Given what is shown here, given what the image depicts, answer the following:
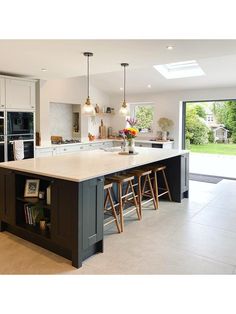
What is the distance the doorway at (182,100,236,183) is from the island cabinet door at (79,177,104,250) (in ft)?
14.7

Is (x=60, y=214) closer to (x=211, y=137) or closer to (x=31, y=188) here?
(x=31, y=188)

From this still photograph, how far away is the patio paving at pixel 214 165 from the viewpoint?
24.0 feet

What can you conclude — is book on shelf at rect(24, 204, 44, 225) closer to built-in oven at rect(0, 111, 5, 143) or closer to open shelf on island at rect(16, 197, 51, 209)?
open shelf on island at rect(16, 197, 51, 209)

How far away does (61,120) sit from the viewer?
7.41 m

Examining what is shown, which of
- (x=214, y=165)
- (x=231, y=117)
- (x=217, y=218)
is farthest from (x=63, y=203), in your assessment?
(x=214, y=165)

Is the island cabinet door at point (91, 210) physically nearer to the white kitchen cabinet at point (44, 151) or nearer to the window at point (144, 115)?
the white kitchen cabinet at point (44, 151)

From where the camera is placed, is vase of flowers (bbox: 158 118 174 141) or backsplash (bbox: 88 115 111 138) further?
backsplash (bbox: 88 115 111 138)

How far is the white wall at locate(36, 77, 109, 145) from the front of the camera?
633 centimetres

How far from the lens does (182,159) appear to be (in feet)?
16.2


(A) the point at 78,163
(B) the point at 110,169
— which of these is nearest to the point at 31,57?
(A) the point at 78,163

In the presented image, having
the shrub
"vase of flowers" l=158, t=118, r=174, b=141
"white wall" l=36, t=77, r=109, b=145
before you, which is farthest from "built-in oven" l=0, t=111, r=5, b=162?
the shrub

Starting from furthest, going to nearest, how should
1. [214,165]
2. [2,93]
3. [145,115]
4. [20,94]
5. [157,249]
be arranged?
[145,115]
[214,165]
[20,94]
[2,93]
[157,249]

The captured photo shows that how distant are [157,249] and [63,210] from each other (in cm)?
114

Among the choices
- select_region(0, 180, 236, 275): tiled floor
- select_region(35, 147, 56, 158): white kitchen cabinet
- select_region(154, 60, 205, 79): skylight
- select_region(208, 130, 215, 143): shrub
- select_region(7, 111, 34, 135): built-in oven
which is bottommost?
select_region(0, 180, 236, 275): tiled floor
